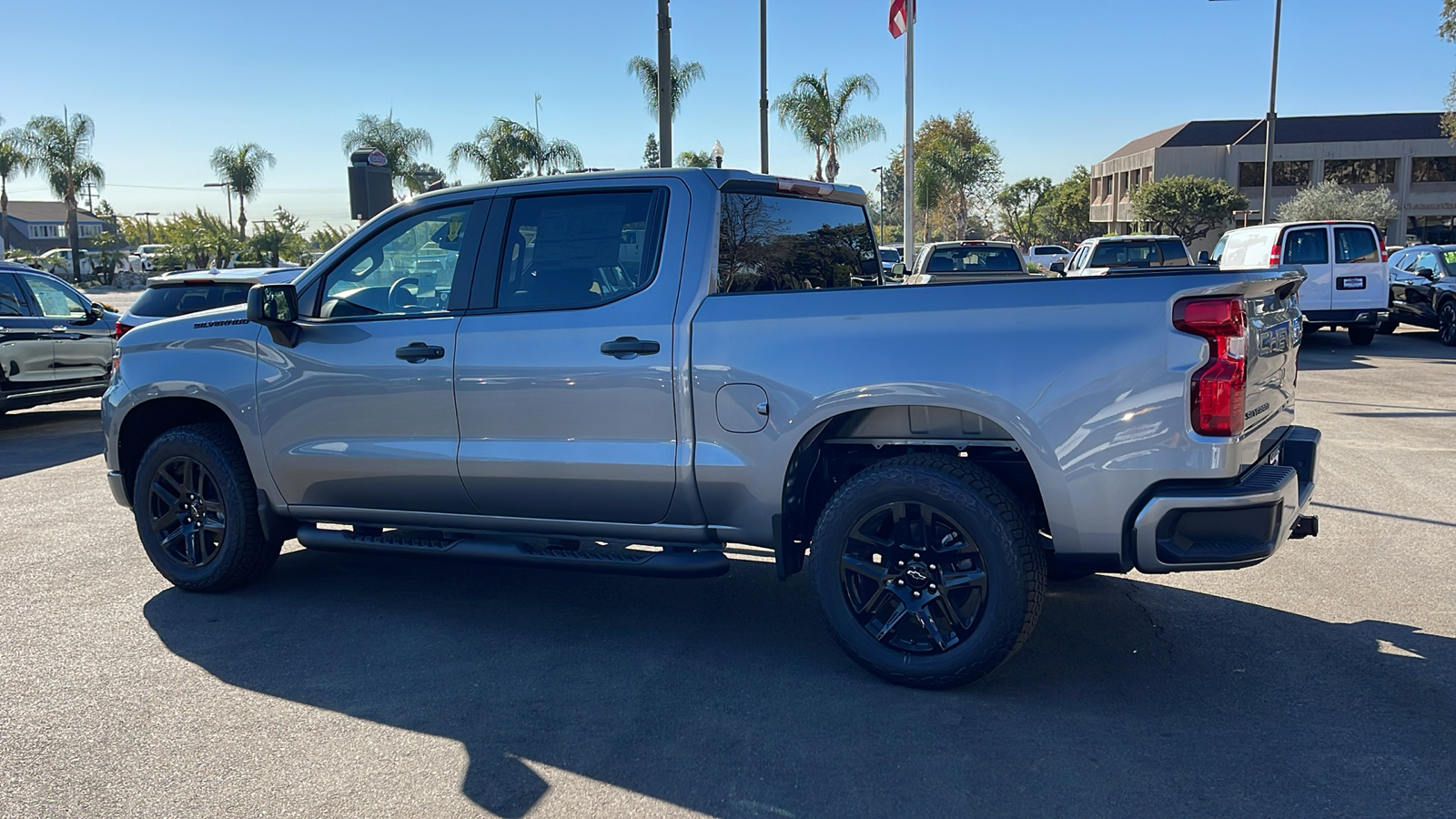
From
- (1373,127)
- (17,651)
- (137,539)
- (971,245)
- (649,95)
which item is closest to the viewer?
(17,651)

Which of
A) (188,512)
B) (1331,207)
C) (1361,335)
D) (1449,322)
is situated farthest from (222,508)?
(1331,207)

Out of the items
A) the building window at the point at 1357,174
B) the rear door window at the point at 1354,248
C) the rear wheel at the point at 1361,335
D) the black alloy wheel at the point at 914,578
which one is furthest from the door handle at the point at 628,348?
the building window at the point at 1357,174

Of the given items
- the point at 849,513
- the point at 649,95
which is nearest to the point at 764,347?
the point at 849,513

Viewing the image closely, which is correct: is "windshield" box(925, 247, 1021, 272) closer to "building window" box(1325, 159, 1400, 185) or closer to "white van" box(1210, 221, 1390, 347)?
"white van" box(1210, 221, 1390, 347)

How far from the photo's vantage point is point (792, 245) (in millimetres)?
5375

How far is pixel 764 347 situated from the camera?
4.49m

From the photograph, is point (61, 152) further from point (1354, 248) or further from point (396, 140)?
point (1354, 248)

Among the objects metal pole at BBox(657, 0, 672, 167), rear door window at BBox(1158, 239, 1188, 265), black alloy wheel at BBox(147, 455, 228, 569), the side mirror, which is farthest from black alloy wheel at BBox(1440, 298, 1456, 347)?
black alloy wheel at BBox(147, 455, 228, 569)

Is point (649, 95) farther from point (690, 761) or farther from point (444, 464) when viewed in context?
point (690, 761)

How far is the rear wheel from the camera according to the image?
60.6 feet

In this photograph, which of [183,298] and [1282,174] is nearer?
[183,298]

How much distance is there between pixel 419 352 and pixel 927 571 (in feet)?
8.16

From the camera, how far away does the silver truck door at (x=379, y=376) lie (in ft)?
17.0

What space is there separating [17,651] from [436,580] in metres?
1.95
